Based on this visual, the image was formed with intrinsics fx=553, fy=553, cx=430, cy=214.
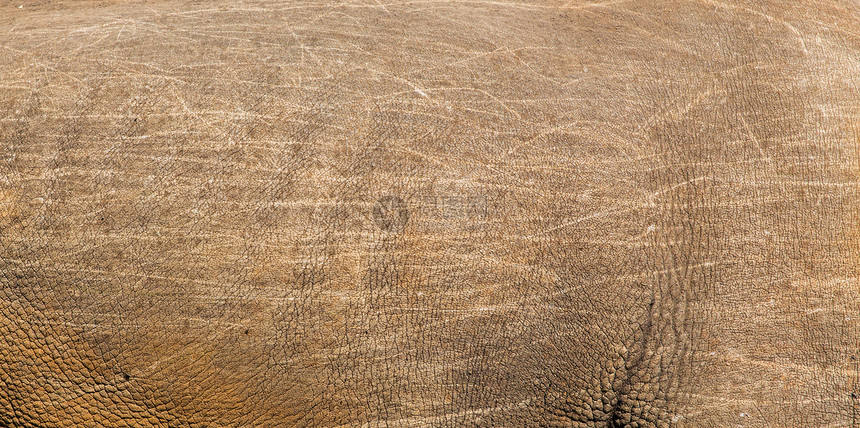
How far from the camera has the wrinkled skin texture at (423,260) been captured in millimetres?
2566

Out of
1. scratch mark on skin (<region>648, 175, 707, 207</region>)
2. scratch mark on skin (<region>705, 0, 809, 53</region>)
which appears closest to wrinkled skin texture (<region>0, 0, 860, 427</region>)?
scratch mark on skin (<region>648, 175, 707, 207</region>)

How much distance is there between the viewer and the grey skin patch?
2586mm

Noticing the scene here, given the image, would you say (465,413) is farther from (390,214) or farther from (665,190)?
(665,190)

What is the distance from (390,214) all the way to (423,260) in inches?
10.4

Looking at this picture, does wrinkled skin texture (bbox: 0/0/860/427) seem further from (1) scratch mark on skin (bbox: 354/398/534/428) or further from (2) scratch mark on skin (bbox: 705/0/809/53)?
(2) scratch mark on skin (bbox: 705/0/809/53)

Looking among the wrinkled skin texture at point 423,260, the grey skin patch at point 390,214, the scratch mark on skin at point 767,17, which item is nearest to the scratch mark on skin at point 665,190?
the wrinkled skin texture at point 423,260

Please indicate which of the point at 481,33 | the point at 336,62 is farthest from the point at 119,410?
the point at 481,33

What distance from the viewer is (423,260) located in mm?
2576

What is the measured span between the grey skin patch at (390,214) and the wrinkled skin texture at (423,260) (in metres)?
0.01

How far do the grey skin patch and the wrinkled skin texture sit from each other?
10 millimetres

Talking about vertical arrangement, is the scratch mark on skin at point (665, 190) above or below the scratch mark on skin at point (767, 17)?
below

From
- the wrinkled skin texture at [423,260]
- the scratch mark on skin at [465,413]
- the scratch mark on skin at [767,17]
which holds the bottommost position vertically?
the scratch mark on skin at [465,413]

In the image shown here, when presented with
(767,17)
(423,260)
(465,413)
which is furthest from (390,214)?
(767,17)

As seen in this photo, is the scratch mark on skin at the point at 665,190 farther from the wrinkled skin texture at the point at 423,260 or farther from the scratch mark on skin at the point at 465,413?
the scratch mark on skin at the point at 465,413
